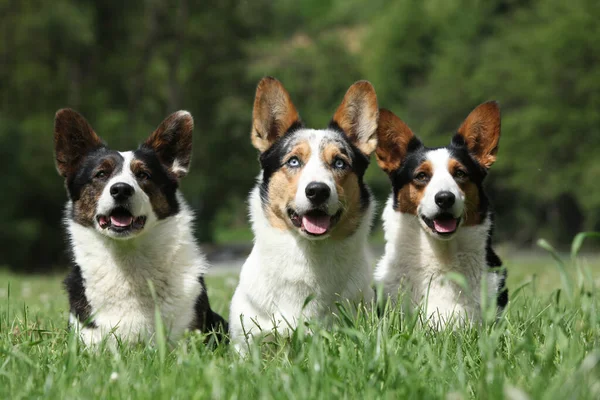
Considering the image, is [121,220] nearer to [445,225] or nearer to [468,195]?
[445,225]

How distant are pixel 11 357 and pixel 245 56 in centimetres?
2785

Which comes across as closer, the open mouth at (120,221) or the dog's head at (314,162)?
the dog's head at (314,162)

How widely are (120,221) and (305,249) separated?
3.73 ft

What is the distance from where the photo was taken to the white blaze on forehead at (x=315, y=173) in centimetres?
405

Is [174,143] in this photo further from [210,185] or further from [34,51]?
[210,185]

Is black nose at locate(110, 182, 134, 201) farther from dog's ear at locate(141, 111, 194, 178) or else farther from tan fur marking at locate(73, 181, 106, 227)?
dog's ear at locate(141, 111, 194, 178)

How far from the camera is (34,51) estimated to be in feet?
76.5

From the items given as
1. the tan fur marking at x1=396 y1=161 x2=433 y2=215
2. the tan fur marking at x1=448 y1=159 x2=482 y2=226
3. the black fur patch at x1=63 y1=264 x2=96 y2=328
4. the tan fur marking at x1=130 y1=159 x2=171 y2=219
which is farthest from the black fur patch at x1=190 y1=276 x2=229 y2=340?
the tan fur marking at x1=448 y1=159 x2=482 y2=226

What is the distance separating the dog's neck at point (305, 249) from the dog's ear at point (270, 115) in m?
0.54

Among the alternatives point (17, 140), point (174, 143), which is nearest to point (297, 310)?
point (174, 143)

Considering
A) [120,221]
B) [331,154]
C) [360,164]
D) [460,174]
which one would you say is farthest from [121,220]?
[460,174]

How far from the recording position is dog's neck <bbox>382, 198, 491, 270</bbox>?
475cm

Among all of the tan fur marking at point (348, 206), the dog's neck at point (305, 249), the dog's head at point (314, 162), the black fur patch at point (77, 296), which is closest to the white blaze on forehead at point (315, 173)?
the dog's head at point (314, 162)

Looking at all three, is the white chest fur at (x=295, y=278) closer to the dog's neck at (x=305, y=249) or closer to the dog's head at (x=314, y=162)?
the dog's neck at (x=305, y=249)
